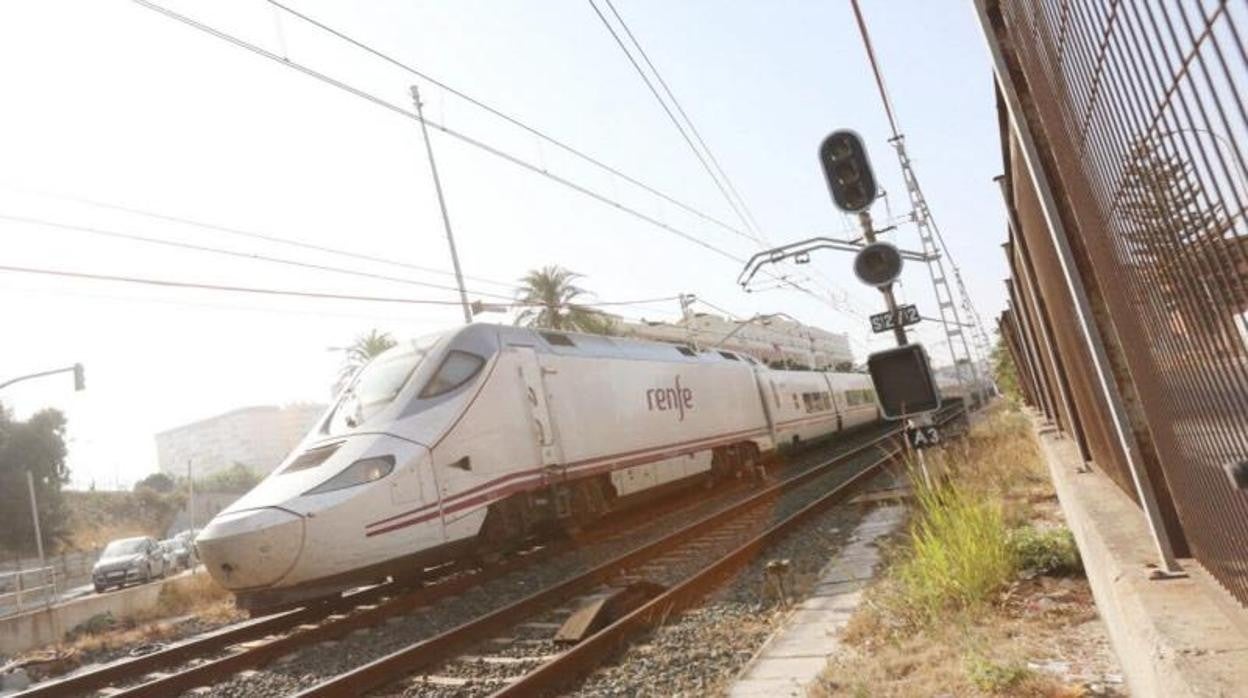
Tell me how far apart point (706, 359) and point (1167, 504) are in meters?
13.6

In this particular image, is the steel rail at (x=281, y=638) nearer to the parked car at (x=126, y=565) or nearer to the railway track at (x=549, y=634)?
the railway track at (x=549, y=634)

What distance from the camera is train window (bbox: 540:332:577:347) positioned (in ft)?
36.3

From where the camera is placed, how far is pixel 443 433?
8.30m

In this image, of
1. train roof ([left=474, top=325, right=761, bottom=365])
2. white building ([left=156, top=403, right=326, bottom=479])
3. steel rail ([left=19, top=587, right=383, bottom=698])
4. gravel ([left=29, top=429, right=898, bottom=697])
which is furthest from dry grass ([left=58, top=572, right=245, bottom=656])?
white building ([left=156, top=403, right=326, bottom=479])

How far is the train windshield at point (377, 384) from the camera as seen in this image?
28.5 ft

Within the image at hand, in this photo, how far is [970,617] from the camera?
14.2 ft

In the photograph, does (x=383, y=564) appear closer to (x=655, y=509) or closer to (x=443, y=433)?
(x=443, y=433)

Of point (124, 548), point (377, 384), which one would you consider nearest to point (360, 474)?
point (377, 384)

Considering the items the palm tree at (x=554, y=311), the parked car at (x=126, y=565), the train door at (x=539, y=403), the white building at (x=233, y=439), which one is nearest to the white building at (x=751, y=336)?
the palm tree at (x=554, y=311)

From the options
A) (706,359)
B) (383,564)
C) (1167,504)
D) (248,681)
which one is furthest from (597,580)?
(706,359)

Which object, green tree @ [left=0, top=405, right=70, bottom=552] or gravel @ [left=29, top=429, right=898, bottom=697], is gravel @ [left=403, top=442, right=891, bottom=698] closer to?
gravel @ [left=29, top=429, right=898, bottom=697]

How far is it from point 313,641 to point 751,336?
69369mm

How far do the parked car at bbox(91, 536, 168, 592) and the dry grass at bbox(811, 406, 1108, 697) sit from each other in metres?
21.4

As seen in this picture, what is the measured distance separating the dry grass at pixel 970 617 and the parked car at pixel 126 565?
21385mm
